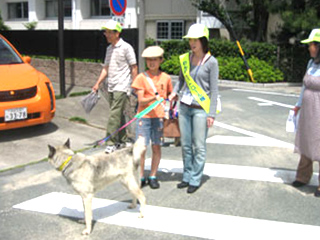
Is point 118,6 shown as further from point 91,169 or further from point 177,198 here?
point 91,169

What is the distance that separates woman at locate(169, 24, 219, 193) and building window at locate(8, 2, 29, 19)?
24.4 meters

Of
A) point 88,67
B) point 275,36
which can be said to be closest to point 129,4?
point 275,36

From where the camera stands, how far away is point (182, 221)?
154 inches

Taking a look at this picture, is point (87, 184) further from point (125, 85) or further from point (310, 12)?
point (310, 12)

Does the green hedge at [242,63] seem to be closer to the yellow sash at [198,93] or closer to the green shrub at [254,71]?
the green shrub at [254,71]

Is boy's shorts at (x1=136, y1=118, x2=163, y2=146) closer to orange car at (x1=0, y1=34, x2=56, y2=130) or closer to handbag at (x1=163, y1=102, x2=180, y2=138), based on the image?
handbag at (x1=163, y1=102, x2=180, y2=138)

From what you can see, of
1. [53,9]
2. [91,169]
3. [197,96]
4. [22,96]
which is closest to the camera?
[91,169]

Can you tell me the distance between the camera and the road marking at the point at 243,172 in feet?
17.0

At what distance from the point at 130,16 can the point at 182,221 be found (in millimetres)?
18140

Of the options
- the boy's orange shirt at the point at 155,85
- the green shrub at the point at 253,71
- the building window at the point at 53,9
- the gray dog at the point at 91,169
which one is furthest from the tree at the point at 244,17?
the gray dog at the point at 91,169

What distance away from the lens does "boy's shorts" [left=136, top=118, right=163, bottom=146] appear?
4.64 meters

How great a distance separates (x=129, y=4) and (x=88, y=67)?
34.5ft

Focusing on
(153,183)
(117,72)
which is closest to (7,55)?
(117,72)

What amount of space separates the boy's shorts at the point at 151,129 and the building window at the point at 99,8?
19.2m
